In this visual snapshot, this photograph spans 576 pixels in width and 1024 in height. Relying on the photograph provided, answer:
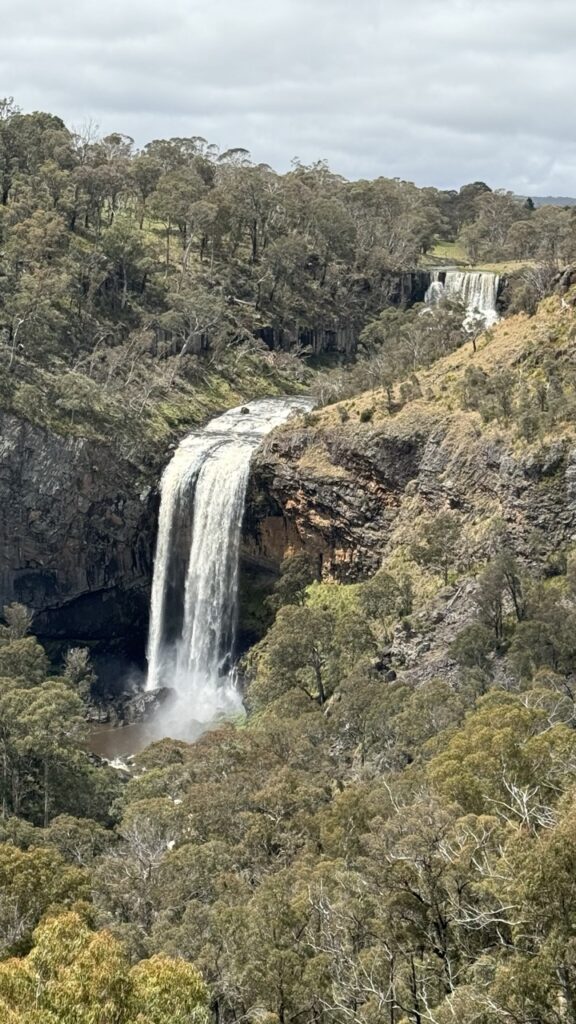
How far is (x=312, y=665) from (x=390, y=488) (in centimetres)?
1163

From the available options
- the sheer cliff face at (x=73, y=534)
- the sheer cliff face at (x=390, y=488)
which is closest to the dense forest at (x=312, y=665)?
the sheer cliff face at (x=390, y=488)

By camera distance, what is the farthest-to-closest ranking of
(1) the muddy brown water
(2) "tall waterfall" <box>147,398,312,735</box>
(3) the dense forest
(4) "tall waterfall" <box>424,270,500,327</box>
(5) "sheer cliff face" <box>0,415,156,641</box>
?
(4) "tall waterfall" <box>424,270,500,327</box> → (2) "tall waterfall" <box>147,398,312,735</box> → (5) "sheer cliff face" <box>0,415,156,641</box> → (1) the muddy brown water → (3) the dense forest

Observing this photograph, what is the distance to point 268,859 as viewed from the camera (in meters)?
27.1

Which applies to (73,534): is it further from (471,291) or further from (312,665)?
(471,291)

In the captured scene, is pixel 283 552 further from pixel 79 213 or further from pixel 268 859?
pixel 79 213

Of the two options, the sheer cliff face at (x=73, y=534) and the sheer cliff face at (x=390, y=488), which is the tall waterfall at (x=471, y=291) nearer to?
the sheer cliff face at (x=390, y=488)

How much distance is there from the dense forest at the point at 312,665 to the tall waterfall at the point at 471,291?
2.78 m

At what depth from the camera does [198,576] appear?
193ft

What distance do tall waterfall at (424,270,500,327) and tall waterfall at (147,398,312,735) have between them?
29371 millimetres

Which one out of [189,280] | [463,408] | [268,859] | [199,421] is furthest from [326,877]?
[189,280]

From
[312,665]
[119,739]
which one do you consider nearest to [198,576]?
[119,739]

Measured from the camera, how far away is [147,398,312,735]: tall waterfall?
5822cm

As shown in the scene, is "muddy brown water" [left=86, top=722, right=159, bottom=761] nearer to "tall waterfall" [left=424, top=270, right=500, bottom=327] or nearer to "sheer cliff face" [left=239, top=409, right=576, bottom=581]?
"sheer cliff face" [left=239, top=409, right=576, bottom=581]

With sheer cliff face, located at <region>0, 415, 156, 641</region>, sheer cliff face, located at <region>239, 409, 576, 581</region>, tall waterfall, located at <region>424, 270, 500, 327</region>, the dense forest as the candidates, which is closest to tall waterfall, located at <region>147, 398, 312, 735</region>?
sheer cliff face, located at <region>239, 409, 576, 581</region>
